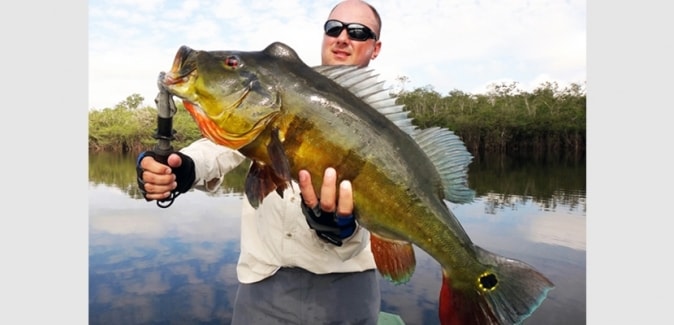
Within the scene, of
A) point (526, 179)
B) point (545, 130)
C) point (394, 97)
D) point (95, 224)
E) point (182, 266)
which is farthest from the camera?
point (545, 130)

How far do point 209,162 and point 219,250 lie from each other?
49.4 feet

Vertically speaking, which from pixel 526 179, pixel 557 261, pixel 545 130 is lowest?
pixel 557 261

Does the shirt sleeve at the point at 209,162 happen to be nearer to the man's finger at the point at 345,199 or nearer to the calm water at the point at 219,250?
the man's finger at the point at 345,199

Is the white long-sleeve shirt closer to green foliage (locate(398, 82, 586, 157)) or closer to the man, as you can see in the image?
the man

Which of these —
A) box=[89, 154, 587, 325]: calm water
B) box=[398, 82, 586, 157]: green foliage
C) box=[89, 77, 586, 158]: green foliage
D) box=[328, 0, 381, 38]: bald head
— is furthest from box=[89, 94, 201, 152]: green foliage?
box=[328, 0, 381, 38]: bald head

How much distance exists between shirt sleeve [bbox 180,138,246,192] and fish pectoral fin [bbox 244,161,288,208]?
52cm

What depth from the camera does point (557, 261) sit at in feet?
55.6

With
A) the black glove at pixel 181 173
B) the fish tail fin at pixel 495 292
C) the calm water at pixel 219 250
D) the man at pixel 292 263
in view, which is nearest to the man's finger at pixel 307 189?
the man at pixel 292 263

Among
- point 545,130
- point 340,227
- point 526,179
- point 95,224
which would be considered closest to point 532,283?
point 340,227

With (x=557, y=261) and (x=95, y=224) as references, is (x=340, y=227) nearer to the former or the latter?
(x=557, y=261)

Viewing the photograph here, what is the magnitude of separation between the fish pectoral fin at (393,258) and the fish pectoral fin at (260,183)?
1.88ft

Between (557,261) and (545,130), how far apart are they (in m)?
31.8

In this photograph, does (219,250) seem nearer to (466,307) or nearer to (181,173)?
(181,173)

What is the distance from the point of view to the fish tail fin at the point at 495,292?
8.32 feet
